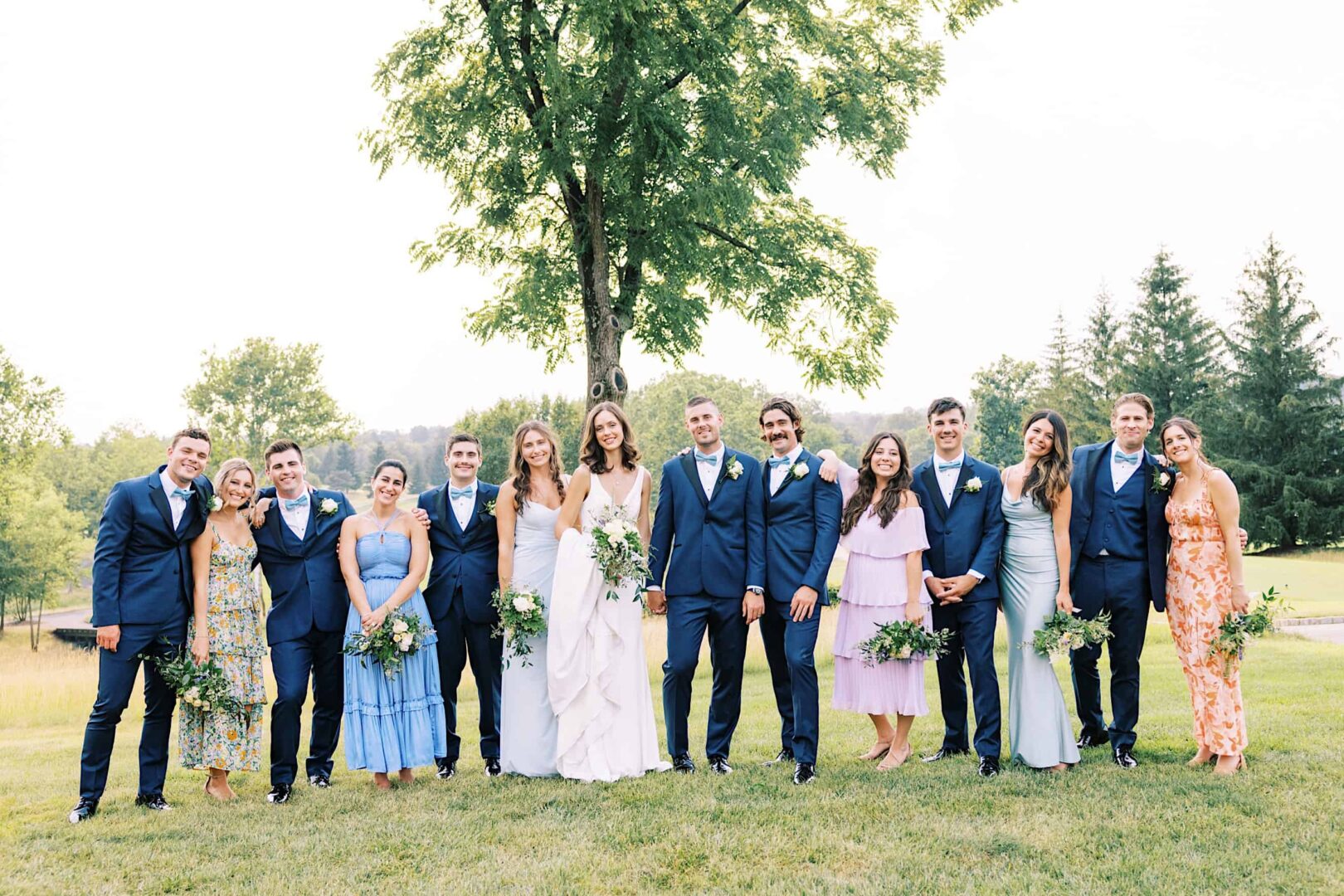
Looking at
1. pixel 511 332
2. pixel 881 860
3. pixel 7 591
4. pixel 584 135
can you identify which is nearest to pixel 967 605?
pixel 881 860

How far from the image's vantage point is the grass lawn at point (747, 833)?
189 inches

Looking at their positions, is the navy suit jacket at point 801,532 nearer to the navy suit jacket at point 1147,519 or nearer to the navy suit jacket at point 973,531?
the navy suit jacket at point 973,531

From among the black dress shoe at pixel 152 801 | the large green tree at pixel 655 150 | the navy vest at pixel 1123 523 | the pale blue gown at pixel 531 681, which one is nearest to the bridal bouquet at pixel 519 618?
the pale blue gown at pixel 531 681

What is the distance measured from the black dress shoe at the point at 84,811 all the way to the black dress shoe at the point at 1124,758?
6706mm

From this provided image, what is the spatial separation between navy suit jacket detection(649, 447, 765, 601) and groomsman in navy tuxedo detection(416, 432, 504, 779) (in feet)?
4.20

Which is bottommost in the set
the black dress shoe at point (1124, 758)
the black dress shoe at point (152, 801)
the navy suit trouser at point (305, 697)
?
the black dress shoe at point (152, 801)

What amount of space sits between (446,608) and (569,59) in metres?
10.1

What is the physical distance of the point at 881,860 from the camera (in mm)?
4969

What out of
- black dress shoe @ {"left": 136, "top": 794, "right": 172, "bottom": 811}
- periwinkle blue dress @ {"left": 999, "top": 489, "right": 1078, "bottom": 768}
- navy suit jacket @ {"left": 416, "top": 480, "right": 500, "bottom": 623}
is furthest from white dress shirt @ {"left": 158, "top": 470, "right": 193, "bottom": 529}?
periwinkle blue dress @ {"left": 999, "top": 489, "right": 1078, "bottom": 768}

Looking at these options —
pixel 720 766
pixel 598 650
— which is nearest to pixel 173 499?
pixel 598 650

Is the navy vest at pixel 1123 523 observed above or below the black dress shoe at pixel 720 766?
above

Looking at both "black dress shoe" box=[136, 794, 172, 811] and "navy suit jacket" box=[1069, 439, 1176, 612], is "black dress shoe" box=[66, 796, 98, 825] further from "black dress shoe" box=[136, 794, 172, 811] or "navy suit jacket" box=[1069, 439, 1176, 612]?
"navy suit jacket" box=[1069, 439, 1176, 612]

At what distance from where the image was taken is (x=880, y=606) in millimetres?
6938

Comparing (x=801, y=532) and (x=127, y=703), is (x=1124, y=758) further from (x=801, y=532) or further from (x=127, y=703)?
(x=127, y=703)
